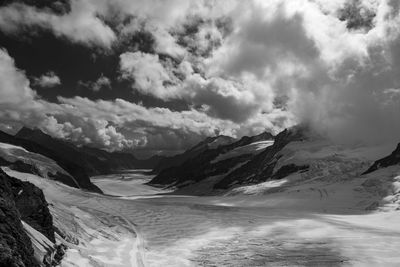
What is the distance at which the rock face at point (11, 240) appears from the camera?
19.3 metres

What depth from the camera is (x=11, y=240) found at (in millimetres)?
20797

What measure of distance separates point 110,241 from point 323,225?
33793 mm

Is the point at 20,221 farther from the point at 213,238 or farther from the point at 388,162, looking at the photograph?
the point at 388,162

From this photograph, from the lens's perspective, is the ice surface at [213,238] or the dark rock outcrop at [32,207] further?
the ice surface at [213,238]

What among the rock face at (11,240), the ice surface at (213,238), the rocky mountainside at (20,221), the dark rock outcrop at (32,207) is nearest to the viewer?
the rock face at (11,240)

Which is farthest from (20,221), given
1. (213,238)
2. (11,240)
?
(213,238)

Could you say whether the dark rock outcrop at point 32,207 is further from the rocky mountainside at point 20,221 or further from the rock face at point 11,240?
the rock face at point 11,240

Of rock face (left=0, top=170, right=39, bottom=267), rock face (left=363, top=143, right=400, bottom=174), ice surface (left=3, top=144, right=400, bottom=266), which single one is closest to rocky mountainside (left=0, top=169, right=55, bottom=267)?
rock face (left=0, top=170, right=39, bottom=267)

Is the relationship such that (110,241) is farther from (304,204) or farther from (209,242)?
(304,204)

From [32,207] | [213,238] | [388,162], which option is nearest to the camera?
[32,207]

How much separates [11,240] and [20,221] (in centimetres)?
382

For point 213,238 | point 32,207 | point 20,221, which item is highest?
point 32,207

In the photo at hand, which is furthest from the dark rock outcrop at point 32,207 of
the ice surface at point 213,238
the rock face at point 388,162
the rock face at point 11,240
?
the rock face at point 388,162

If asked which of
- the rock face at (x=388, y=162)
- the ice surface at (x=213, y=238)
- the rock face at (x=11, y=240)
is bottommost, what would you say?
the ice surface at (x=213, y=238)
